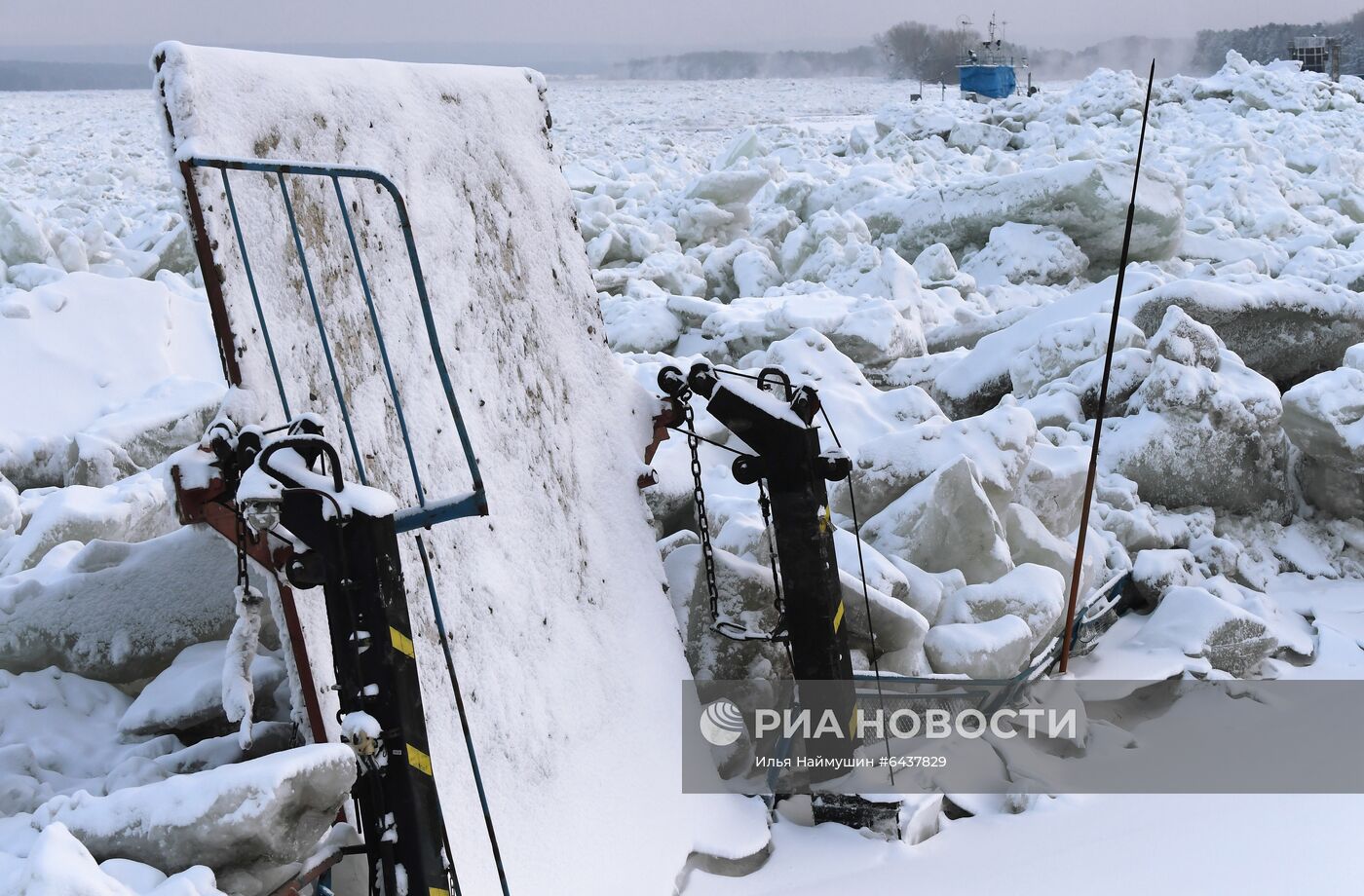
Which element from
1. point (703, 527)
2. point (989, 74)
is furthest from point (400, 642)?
point (989, 74)

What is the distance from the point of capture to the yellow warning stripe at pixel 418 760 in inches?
91.3

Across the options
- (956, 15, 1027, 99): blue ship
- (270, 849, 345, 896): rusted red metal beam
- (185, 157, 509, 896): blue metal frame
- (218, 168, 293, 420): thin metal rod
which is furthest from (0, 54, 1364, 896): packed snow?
(956, 15, 1027, 99): blue ship

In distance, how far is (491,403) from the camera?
358 centimetres

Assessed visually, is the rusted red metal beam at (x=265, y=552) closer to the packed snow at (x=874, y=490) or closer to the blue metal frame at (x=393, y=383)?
the packed snow at (x=874, y=490)

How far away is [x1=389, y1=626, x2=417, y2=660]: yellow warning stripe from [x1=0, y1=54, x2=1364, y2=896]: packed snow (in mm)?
232

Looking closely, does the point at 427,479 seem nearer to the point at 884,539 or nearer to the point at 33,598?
the point at 33,598

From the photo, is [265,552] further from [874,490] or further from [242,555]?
[874,490]

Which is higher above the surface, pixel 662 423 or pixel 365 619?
pixel 365 619

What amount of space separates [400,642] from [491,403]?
137 centimetres

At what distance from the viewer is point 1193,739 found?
4.58m

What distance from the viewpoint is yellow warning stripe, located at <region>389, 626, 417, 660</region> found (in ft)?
7.48

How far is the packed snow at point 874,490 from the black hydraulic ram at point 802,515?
0.32 metres

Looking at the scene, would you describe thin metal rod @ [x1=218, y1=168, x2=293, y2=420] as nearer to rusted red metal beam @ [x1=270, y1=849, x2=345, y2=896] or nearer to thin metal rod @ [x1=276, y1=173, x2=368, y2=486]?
thin metal rod @ [x1=276, y1=173, x2=368, y2=486]

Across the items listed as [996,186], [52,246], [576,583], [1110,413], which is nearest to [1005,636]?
[576,583]
